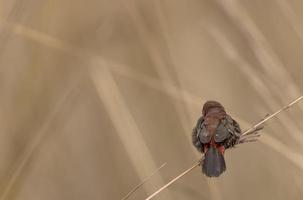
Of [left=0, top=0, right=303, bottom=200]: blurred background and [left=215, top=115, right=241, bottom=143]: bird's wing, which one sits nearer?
[left=215, top=115, right=241, bottom=143]: bird's wing

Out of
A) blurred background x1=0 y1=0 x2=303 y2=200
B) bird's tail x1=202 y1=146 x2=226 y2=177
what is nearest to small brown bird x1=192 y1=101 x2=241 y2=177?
bird's tail x1=202 y1=146 x2=226 y2=177

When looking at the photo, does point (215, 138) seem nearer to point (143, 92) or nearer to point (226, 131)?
point (226, 131)

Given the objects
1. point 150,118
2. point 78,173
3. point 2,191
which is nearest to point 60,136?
point 78,173

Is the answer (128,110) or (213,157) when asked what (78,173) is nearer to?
(128,110)

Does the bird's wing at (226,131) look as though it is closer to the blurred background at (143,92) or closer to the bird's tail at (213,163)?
the bird's tail at (213,163)

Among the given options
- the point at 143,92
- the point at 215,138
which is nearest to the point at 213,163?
the point at 215,138

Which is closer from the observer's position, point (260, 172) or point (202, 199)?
point (202, 199)

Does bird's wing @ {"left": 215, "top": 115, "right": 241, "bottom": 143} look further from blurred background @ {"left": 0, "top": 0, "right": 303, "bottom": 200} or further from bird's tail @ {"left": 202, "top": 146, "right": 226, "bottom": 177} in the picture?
blurred background @ {"left": 0, "top": 0, "right": 303, "bottom": 200}

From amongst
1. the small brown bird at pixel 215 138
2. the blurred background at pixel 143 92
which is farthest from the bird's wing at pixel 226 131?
the blurred background at pixel 143 92
